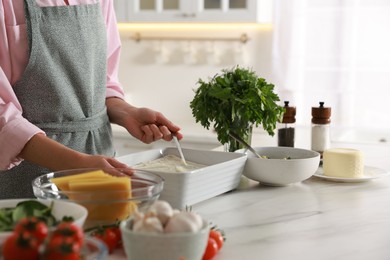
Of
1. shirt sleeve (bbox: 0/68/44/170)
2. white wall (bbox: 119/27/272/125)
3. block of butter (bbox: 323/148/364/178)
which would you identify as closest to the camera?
shirt sleeve (bbox: 0/68/44/170)

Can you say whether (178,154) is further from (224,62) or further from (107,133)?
(224,62)

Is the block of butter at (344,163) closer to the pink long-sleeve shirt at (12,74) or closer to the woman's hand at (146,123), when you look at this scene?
the woman's hand at (146,123)

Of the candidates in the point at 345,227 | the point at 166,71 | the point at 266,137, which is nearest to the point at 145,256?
the point at 345,227

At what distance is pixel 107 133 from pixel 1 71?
0.45 meters

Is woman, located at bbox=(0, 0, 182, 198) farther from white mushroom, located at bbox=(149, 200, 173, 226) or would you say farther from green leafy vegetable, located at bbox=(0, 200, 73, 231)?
white mushroom, located at bbox=(149, 200, 173, 226)

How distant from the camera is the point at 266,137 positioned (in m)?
2.81

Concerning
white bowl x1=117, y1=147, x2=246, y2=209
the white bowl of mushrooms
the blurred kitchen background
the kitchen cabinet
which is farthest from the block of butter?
the kitchen cabinet

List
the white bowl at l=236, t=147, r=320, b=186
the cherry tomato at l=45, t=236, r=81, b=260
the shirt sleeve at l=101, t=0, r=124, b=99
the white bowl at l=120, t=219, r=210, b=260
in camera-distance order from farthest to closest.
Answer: the shirt sleeve at l=101, t=0, r=124, b=99, the white bowl at l=236, t=147, r=320, b=186, the white bowl at l=120, t=219, r=210, b=260, the cherry tomato at l=45, t=236, r=81, b=260

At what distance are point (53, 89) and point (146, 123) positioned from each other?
0.26m

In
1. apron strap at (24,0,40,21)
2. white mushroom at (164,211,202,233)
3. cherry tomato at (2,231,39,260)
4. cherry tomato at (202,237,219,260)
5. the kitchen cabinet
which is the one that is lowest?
cherry tomato at (202,237,219,260)

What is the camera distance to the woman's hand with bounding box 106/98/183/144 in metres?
1.73

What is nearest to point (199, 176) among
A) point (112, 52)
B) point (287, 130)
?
point (287, 130)

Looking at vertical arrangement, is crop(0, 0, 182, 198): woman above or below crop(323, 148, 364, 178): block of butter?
above

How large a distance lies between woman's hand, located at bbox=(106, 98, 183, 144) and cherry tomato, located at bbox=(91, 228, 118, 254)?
571mm
